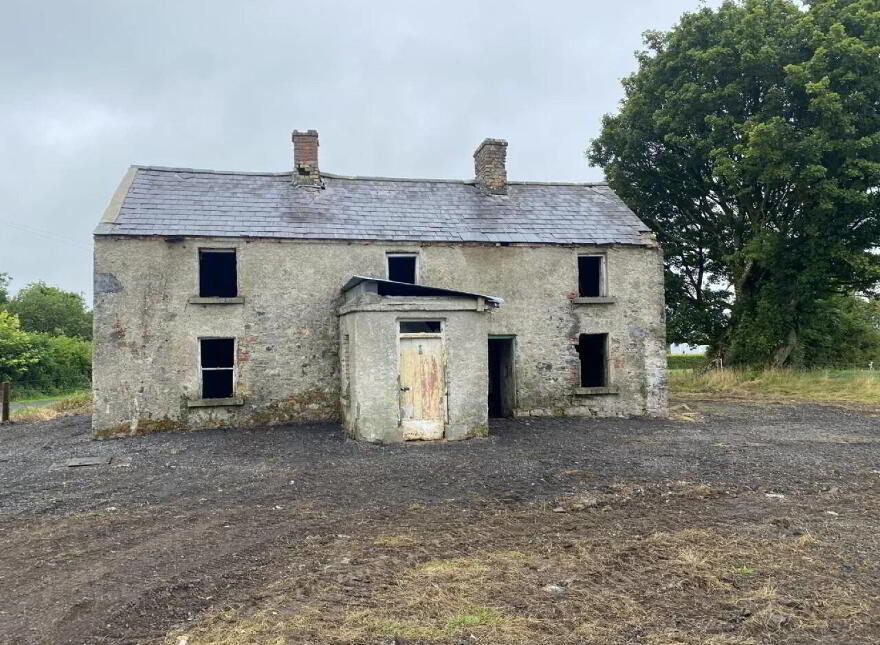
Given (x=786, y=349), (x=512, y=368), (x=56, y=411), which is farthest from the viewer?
(x=786, y=349)

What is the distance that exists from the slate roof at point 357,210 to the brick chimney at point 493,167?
286mm

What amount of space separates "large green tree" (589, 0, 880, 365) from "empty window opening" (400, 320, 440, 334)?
1370 cm

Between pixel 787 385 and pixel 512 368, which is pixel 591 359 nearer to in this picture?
pixel 512 368

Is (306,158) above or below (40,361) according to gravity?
above

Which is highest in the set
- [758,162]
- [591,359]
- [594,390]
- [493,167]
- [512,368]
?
[758,162]

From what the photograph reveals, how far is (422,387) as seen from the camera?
12.0 meters

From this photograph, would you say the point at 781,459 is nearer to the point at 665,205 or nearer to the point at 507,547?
the point at 507,547

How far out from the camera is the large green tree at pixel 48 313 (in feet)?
127

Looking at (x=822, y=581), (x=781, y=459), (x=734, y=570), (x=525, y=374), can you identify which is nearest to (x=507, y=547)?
(x=734, y=570)

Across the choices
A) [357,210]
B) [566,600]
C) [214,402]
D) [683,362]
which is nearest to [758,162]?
[683,362]

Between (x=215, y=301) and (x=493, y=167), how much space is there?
8898mm

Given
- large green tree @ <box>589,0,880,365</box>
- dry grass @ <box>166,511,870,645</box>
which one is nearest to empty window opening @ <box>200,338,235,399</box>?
dry grass @ <box>166,511,870,645</box>

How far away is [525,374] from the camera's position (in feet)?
49.3

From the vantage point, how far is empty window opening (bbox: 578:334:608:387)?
54.4 feet
